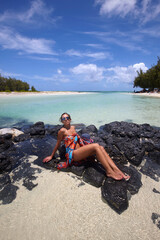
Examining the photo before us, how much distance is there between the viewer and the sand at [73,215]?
217 centimetres

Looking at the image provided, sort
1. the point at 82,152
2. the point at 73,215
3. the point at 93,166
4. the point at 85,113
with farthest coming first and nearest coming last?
the point at 85,113, the point at 93,166, the point at 82,152, the point at 73,215

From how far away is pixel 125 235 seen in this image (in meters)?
2.16

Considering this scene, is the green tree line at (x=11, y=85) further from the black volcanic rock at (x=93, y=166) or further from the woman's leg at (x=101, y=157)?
the woman's leg at (x=101, y=157)

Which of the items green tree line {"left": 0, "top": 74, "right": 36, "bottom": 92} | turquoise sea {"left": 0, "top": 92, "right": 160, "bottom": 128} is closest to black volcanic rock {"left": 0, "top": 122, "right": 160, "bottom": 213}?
turquoise sea {"left": 0, "top": 92, "right": 160, "bottom": 128}

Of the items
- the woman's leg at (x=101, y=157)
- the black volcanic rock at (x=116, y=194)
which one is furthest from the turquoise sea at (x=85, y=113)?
the black volcanic rock at (x=116, y=194)

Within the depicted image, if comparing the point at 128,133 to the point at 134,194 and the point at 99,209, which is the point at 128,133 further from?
the point at 99,209

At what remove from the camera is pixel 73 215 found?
2.47m

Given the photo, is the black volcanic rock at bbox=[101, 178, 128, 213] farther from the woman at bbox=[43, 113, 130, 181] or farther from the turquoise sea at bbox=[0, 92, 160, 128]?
the turquoise sea at bbox=[0, 92, 160, 128]

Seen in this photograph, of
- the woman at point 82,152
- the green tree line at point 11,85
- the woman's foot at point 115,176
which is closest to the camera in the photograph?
the woman's foot at point 115,176

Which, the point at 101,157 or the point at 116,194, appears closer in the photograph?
the point at 116,194

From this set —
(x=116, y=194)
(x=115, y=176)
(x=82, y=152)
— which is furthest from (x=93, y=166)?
(x=116, y=194)

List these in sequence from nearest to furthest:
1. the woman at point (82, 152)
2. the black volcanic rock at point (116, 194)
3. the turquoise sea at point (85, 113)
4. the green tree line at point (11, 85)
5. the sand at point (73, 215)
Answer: the sand at point (73, 215)
the black volcanic rock at point (116, 194)
the woman at point (82, 152)
the turquoise sea at point (85, 113)
the green tree line at point (11, 85)

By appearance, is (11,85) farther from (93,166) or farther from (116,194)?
(116,194)

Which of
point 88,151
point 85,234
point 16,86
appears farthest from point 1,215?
point 16,86
